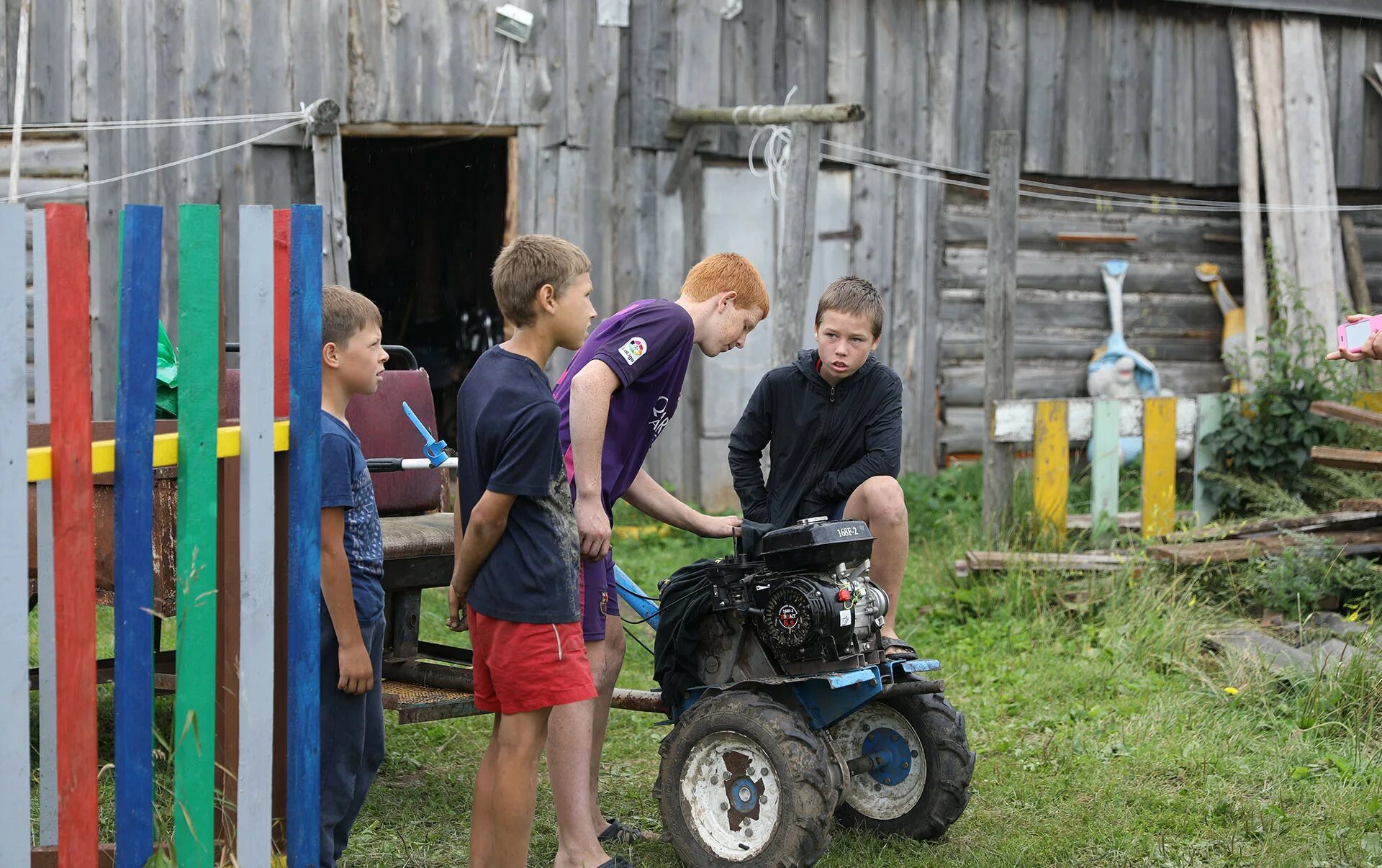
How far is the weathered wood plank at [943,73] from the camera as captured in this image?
399 inches

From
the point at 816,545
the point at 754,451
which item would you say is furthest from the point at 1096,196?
the point at 816,545

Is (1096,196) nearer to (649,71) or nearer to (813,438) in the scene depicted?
(649,71)

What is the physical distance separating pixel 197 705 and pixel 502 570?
0.77 meters

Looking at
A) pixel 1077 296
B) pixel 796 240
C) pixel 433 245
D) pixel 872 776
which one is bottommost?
pixel 872 776

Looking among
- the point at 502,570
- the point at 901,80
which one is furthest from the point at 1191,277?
the point at 502,570

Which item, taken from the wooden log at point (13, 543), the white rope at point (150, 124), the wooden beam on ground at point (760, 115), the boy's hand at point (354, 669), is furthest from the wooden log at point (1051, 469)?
the wooden log at point (13, 543)

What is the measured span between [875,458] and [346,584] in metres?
1.85

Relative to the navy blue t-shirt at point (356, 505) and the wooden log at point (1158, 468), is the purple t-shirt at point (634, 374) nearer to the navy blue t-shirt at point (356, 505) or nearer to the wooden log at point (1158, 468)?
the navy blue t-shirt at point (356, 505)

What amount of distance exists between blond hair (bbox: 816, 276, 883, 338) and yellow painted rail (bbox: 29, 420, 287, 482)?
189cm

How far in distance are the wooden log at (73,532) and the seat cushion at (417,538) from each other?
1786 mm

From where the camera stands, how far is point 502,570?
10.9ft

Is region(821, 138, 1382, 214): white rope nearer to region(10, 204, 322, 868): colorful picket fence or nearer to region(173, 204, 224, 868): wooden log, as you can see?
region(10, 204, 322, 868): colorful picket fence

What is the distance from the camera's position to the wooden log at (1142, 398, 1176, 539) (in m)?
7.78

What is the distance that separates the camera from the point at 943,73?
33.4 ft
